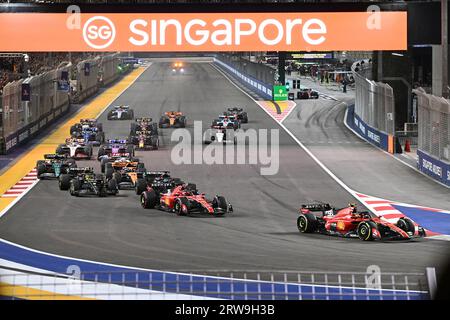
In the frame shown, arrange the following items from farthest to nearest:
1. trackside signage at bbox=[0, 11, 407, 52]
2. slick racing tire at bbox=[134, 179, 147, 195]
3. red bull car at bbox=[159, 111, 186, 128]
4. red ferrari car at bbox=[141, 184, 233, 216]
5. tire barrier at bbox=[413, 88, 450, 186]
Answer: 1. red bull car at bbox=[159, 111, 186, 128]
2. trackside signage at bbox=[0, 11, 407, 52]
3. tire barrier at bbox=[413, 88, 450, 186]
4. slick racing tire at bbox=[134, 179, 147, 195]
5. red ferrari car at bbox=[141, 184, 233, 216]

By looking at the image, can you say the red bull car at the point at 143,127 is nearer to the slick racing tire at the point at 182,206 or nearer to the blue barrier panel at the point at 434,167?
the blue barrier panel at the point at 434,167

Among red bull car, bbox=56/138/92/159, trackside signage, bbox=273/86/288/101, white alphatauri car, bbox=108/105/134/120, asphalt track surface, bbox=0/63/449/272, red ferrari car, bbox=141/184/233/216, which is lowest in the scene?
asphalt track surface, bbox=0/63/449/272

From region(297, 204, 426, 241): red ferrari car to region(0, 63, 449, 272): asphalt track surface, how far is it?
275mm

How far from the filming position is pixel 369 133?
53031 millimetres

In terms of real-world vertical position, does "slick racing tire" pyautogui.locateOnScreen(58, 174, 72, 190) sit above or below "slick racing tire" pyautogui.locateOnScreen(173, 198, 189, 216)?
above

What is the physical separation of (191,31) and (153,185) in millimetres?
11038

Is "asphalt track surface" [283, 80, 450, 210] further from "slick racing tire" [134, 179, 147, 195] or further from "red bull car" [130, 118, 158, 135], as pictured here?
"red bull car" [130, 118, 158, 135]

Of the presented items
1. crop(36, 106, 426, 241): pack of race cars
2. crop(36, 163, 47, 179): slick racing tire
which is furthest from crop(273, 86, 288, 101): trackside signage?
crop(36, 163, 47, 179): slick racing tire

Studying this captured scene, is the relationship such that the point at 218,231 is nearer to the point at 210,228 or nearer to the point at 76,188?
the point at 210,228

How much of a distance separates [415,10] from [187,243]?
20371 mm

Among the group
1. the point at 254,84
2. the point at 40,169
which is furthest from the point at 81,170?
the point at 254,84

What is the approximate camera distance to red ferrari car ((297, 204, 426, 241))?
82.5ft

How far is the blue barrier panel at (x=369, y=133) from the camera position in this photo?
1928 inches

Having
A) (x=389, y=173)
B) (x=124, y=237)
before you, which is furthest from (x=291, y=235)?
(x=389, y=173)
